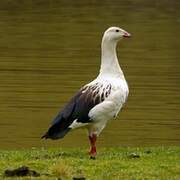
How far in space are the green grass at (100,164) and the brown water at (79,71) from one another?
17.0ft

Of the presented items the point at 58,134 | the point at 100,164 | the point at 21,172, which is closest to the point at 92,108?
the point at 58,134

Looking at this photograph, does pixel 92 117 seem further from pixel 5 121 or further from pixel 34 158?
pixel 5 121

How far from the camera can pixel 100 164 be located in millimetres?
11711

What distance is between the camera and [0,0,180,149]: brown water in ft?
67.0

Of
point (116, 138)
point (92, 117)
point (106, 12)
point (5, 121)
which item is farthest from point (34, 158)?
point (106, 12)

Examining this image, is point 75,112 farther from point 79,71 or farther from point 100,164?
point 79,71

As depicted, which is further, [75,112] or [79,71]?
[79,71]

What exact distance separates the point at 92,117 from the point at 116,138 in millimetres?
6874

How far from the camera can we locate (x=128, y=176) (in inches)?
424

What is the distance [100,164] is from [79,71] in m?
20.2

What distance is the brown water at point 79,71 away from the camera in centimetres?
2042

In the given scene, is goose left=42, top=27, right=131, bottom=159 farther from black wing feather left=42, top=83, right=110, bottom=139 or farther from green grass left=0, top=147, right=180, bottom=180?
green grass left=0, top=147, right=180, bottom=180

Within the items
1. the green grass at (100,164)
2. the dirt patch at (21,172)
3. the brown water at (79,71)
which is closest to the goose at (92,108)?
the green grass at (100,164)

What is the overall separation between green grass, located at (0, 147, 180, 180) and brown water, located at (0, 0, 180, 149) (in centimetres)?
519
